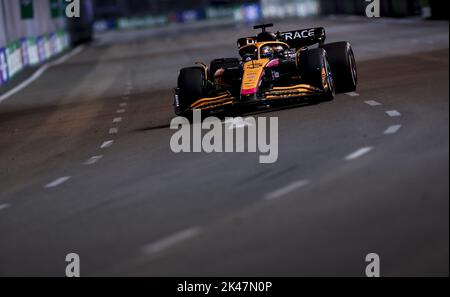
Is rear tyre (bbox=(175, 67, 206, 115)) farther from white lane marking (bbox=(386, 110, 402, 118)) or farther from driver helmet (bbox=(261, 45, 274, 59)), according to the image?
white lane marking (bbox=(386, 110, 402, 118))

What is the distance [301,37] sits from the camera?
1972 cm

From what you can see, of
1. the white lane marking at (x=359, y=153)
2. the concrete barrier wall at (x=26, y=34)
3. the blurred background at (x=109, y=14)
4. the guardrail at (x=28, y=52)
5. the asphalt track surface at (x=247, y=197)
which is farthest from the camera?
the blurred background at (x=109, y=14)

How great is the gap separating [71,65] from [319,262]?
46.3 metres

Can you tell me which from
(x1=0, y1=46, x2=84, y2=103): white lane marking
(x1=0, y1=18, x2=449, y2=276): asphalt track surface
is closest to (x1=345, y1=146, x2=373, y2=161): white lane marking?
(x1=0, y1=18, x2=449, y2=276): asphalt track surface

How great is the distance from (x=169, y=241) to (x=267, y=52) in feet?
33.9

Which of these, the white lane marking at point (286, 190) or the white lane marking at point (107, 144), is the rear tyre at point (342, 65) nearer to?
the white lane marking at point (107, 144)

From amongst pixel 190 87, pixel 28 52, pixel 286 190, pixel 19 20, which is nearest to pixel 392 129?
pixel 286 190

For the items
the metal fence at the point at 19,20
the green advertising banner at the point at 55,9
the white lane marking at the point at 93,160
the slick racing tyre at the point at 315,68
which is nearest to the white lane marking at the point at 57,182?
the white lane marking at the point at 93,160

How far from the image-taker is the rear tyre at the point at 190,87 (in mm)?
18469

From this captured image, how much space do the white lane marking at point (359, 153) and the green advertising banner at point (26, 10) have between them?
39.2 metres

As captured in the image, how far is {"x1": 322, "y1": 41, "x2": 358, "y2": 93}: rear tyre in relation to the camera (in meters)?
19.1

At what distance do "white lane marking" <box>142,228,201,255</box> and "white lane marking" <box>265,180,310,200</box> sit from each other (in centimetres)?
126

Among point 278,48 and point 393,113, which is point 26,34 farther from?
point 393,113

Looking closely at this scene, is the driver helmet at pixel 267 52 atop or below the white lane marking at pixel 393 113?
atop
